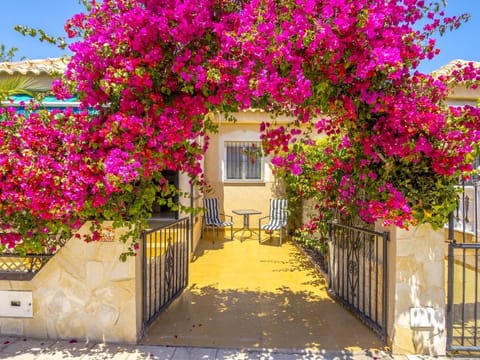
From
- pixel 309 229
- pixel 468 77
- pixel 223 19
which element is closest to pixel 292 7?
pixel 223 19

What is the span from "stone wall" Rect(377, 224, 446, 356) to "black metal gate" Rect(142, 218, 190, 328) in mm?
4061

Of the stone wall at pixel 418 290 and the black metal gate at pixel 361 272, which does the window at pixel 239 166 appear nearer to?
the black metal gate at pixel 361 272

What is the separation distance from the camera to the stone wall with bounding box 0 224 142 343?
18.1ft

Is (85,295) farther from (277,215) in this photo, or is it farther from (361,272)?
(277,215)

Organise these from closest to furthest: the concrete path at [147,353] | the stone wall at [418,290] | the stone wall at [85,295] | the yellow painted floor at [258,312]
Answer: the concrete path at [147,353] → the stone wall at [418,290] → the stone wall at [85,295] → the yellow painted floor at [258,312]

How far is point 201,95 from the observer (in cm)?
485

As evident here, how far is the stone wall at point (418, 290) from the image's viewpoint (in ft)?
17.1

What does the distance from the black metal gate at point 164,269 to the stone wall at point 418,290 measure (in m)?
4.06

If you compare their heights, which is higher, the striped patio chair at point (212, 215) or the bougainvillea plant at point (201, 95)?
the bougainvillea plant at point (201, 95)

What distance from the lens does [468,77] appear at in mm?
4965

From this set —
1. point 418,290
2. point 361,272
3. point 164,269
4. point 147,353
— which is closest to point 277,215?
point 361,272

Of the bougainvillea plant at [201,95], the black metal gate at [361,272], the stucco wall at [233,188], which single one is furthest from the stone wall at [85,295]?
the stucco wall at [233,188]

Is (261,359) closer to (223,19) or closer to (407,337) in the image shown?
(407,337)

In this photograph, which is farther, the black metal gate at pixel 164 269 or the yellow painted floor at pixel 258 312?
the black metal gate at pixel 164 269
